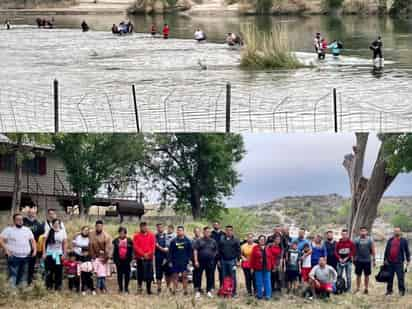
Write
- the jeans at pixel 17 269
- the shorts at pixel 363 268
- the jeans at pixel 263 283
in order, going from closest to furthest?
the jeans at pixel 17 269, the jeans at pixel 263 283, the shorts at pixel 363 268

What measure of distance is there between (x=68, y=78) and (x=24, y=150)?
16680mm

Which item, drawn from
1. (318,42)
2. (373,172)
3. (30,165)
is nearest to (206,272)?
(373,172)

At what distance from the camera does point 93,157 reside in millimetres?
19500

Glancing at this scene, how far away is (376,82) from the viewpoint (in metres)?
35.2

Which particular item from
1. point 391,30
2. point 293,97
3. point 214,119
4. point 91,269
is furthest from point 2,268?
point 391,30

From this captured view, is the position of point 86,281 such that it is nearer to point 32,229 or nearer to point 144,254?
point 144,254

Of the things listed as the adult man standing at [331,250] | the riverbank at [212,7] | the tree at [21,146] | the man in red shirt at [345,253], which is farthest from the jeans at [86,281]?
the riverbank at [212,7]

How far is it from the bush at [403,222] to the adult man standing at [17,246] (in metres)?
6.90

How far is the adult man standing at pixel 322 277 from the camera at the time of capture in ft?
52.6

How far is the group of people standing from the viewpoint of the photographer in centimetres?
1599

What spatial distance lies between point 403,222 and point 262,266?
3.94m

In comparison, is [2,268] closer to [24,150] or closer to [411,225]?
[24,150]

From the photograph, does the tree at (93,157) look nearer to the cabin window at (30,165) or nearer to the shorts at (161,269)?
the cabin window at (30,165)

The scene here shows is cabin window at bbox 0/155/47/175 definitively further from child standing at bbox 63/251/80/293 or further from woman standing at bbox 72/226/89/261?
child standing at bbox 63/251/80/293
